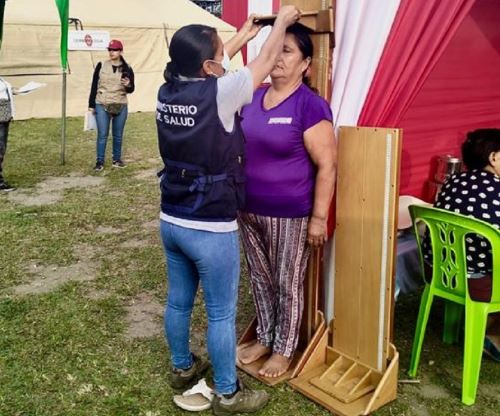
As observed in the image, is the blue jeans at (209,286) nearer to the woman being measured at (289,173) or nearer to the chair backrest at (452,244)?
the woman being measured at (289,173)

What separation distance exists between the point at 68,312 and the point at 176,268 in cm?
151

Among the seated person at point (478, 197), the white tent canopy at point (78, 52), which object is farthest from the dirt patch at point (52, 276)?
the white tent canopy at point (78, 52)

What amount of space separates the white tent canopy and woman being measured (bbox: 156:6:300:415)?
35.1ft

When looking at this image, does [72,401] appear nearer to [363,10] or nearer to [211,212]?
[211,212]

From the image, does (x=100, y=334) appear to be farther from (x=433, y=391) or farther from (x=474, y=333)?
(x=474, y=333)

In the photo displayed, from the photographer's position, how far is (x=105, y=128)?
778cm

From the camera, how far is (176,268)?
101 inches

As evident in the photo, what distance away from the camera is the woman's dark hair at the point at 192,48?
86.3 inches

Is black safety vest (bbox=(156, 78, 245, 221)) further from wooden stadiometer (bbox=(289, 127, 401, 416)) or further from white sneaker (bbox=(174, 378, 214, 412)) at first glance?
white sneaker (bbox=(174, 378, 214, 412))

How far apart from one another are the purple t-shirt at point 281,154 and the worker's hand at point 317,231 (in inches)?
2.2

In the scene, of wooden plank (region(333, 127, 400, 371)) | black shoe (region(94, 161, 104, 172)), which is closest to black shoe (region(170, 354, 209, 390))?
wooden plank (region(333, 127, 400, 371))

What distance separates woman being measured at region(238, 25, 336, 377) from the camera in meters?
2.57

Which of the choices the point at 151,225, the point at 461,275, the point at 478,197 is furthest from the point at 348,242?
the point at 151,225

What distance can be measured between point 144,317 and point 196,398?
3.62ft
